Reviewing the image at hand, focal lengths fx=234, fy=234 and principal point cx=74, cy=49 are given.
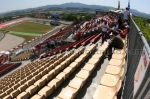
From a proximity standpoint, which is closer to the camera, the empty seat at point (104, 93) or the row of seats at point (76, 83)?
the empty seat at point (104, 93)

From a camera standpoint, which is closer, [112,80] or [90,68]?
[112,80]

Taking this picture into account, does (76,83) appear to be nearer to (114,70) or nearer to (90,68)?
(90,68)

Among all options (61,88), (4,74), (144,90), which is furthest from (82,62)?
(4,74)

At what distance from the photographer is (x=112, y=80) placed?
290 inches

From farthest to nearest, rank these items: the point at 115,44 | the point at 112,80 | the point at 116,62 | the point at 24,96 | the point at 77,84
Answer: the point at 115,44, the point at 116,62, the point at 24,96, the point at 77,84, the point at 112,80

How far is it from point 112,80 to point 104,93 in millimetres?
933

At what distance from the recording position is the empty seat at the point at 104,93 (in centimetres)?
633

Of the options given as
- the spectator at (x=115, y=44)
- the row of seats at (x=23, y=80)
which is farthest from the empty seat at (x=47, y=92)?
the spectator at (x=115, y=44)

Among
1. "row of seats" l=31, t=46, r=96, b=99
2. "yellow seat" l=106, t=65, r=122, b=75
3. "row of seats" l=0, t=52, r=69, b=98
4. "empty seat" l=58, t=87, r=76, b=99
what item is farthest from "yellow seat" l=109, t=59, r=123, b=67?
"row of seats" l=0, t=52, r=69, b=98

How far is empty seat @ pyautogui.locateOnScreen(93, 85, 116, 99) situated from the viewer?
6331mm

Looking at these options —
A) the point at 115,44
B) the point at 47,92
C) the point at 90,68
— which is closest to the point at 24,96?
the point at 47,92

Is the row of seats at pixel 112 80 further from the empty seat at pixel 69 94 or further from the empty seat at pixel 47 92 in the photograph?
the empty seat at pixel 47 92

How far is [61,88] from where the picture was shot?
26.4 ft

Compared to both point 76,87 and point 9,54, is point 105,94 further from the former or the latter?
point 9,54
